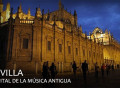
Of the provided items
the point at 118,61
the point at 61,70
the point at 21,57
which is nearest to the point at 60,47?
the point at 61,70

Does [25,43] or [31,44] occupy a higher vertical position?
[25,43]

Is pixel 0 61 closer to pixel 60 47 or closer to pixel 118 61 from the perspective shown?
pixel 60 47

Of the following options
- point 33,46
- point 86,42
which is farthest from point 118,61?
point 33,46

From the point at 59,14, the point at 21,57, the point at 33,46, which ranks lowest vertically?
the point at 21,57

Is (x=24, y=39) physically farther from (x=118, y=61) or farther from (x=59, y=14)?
(x=118, y=61)

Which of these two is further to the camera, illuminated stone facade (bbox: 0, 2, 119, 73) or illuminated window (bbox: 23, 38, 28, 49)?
illuminated window (bbox: 23, 38, 28, 49)

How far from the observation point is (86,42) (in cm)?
3509

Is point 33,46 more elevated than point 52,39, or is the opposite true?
point 52,39

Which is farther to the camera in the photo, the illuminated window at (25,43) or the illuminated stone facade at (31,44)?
the illuminated window at (25,43)

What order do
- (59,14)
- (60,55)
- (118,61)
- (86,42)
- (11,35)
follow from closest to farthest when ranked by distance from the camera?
(11,35) → (60,55) → (86,42) → (59,14) → (118,61)

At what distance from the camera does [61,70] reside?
22453mm

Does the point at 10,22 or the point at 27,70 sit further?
the point at 10,22

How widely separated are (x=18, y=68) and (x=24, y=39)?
5116 millimetres

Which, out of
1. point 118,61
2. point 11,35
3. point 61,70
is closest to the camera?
point 11,35
